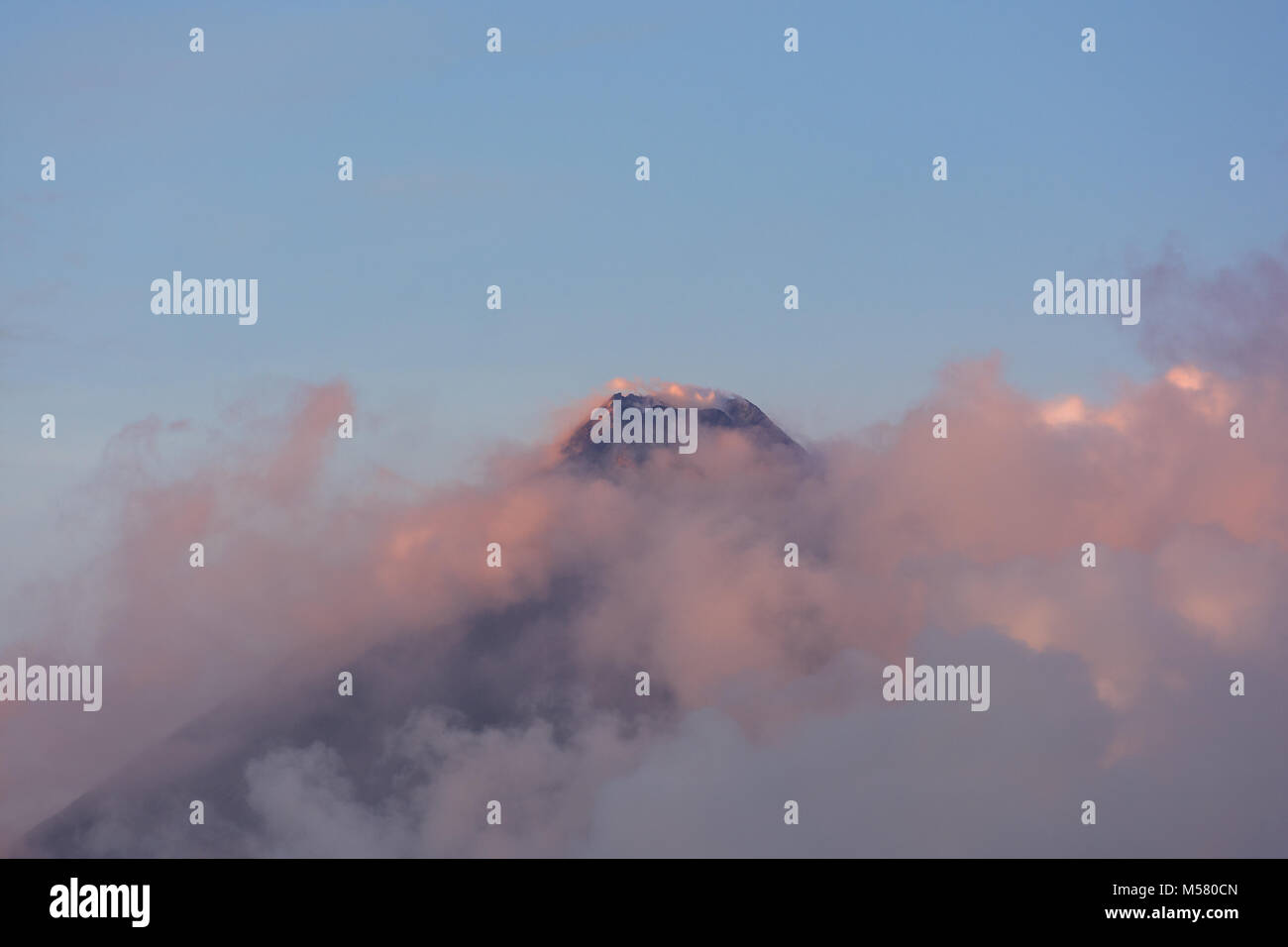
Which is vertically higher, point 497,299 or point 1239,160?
point 1239,160

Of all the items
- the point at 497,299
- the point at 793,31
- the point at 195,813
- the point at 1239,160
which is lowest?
the point at 195,813

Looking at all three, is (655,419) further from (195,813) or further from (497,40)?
(195,813)

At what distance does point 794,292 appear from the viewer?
1988 inches

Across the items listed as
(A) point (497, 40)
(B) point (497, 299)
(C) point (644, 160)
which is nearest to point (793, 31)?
(C) point (644, 160)

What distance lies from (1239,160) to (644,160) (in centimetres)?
2611

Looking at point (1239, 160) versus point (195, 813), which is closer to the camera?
point (1239, 160)

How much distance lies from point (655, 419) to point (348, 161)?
18.9 metres

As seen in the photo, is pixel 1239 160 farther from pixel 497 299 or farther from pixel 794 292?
pixel 497 299
